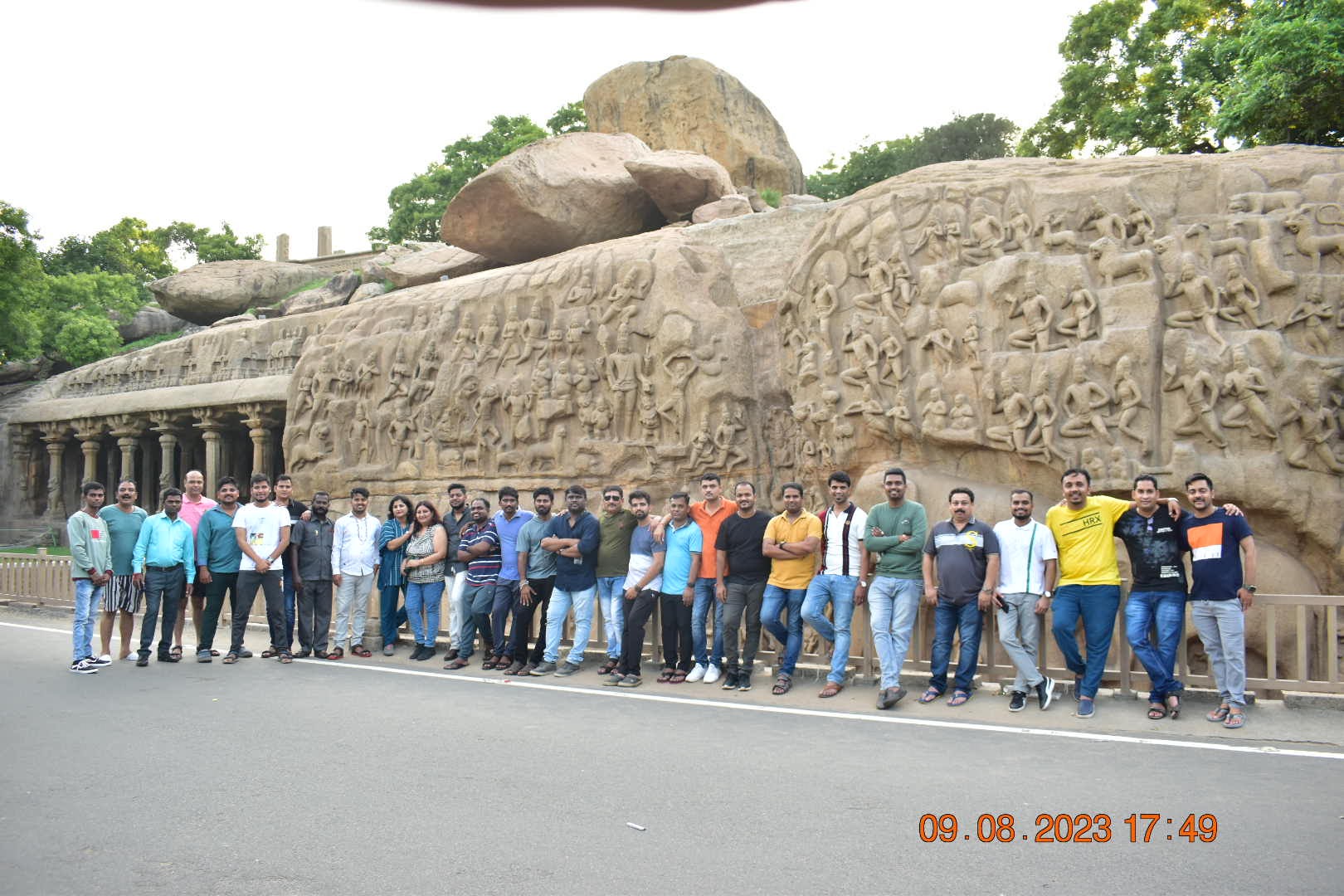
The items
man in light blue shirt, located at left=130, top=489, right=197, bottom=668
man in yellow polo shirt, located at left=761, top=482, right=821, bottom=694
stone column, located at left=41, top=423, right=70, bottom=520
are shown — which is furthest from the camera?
stone column, located at left=41, top=423, right=70, bottom=520

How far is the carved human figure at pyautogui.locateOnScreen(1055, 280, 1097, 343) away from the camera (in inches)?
469

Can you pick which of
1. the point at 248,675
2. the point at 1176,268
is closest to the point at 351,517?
the point at 248,675

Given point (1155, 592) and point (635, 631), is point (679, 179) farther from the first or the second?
point (1155, 592)

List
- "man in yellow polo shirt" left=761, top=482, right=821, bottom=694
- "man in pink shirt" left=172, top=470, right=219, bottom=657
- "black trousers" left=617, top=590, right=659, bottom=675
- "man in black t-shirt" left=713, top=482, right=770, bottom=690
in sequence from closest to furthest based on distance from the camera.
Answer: "man in yellow polo shirt" left=761, top=482, right=821, bottom=694, "man in black t-shirt" left=713, top=482, right=770, bottom=690, "black trousers" left=617, top=590, right=659, bottom=675, "man in pink shirt" left=172, top=470, right=219, bottom=657

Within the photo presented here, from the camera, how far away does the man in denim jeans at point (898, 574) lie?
803cm

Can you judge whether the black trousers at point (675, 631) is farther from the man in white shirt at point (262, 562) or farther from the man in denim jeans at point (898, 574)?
the man in white shirt at point (262, 562)

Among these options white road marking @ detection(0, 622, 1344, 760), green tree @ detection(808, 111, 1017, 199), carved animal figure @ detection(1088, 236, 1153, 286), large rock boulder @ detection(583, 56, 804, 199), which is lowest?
white road marking @ detection(0, 622, 1344, 760)

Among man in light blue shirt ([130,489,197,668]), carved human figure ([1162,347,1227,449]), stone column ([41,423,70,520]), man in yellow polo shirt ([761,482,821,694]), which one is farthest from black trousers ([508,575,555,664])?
stone column ([41,423,70,520])

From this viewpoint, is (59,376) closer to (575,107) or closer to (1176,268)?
(575,107)

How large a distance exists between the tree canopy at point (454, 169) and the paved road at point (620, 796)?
3922cm

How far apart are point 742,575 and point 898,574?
1370 mm

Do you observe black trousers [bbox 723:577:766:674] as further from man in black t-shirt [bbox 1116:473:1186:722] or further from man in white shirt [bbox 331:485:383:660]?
man in white shirt [bbox 331:485:383:660]

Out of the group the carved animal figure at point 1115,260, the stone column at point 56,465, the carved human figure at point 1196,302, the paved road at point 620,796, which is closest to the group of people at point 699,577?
the paved road at point 620,796

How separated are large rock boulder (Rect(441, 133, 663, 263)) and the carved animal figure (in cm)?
1228
